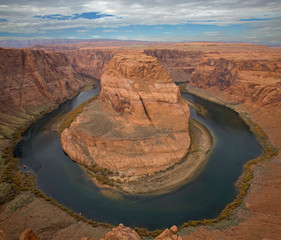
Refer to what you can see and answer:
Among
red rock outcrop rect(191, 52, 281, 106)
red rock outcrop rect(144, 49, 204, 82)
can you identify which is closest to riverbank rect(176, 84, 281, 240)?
red rock outcrop rect(191, 52, 281, 106)

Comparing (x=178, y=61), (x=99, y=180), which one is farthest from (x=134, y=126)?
(x=178, y=61)

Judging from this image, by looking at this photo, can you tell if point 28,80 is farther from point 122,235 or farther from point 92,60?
point 92,60

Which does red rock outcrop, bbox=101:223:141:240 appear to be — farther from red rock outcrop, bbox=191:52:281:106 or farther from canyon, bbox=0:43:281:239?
red rock outcrop, bbox=191:52:281:106

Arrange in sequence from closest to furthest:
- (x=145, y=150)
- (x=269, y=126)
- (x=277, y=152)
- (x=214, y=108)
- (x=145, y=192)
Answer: (x=145, y=192) < (x=145, y=150) < (x=277, y=152) < (x=269, y=126) < (x=214, y=108)

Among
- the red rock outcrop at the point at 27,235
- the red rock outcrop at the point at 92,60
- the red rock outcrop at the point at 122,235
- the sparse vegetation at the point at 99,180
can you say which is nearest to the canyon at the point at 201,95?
the sparse vegetation at the point at 99,180

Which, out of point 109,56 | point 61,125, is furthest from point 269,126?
point 109,56

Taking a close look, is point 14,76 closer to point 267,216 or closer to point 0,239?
point 0,239

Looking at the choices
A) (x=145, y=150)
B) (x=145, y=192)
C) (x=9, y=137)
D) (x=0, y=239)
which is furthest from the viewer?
(x=9, y=137)
